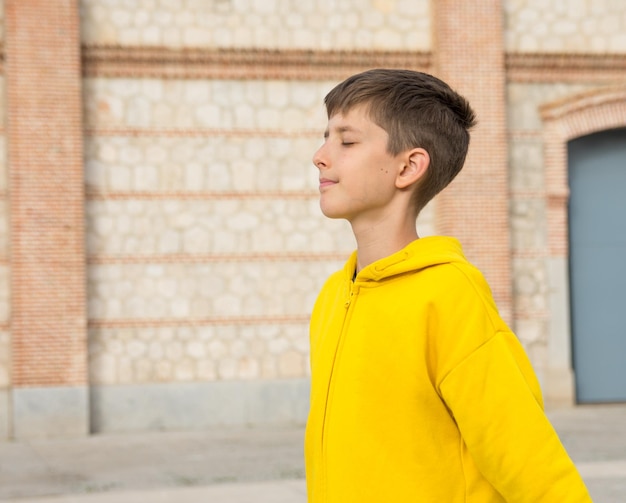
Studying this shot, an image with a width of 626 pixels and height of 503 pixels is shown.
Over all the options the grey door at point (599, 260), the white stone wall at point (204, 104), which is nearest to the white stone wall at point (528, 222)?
the grey door at point (599, 260)

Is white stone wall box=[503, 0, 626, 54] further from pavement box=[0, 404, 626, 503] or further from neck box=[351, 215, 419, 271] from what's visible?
neck box=[351, 215, 419, 271]

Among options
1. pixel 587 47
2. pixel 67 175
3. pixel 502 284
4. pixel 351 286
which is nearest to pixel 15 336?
pixel 67 175

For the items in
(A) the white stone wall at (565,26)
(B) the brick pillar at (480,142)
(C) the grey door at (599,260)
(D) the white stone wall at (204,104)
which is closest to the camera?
(D) the white stone wall at (204,104)

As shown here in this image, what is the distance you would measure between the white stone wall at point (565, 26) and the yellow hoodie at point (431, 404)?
1262 cm

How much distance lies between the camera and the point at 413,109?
7.09ft

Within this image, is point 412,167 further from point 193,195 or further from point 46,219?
point 193,195

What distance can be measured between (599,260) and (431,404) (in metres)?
13.2

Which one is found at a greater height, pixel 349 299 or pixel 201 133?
pixel 201 133

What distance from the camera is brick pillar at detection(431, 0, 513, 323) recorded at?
539 inches

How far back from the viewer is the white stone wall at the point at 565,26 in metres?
14.2

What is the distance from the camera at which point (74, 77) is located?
1292cm

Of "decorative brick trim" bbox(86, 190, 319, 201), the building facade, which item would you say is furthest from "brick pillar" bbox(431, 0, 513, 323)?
"decorative brick trim" bbox(86, 190, 319, 201)

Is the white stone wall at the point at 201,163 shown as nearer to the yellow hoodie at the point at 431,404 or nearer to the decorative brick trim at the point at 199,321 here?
the decorative brick trim at the point at 199,321

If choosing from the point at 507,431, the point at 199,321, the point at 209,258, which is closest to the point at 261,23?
the point at 209,258
